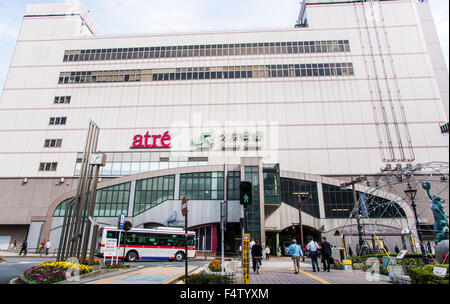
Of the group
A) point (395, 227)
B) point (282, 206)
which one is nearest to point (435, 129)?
point (395, 227)

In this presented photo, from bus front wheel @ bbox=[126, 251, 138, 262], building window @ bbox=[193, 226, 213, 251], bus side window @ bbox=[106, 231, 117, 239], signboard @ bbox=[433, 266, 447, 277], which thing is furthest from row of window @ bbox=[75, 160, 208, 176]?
signboard @ bbox=[433, 266, 447, 277]

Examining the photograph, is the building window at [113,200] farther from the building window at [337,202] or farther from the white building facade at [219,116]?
the building window at [337,202]

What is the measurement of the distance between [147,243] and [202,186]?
12.8 meters

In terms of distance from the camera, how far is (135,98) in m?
42.7

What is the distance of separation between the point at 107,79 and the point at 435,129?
2055 inches

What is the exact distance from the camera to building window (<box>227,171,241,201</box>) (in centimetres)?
3391

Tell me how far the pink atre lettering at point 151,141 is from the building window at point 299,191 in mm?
18775

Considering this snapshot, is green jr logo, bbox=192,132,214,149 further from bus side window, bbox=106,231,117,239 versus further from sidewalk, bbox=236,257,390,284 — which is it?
sidewalk, bbox=236,257,390,284

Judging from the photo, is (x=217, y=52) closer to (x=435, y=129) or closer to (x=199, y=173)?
(x=199, y=173)

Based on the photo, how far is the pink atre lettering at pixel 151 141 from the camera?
3969cm

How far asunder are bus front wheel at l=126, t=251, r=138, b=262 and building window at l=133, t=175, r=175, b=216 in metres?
12.1

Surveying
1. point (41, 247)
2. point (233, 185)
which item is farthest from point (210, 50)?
point (41, 247)

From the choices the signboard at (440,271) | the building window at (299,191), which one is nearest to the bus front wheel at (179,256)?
the building window at (299,191)
